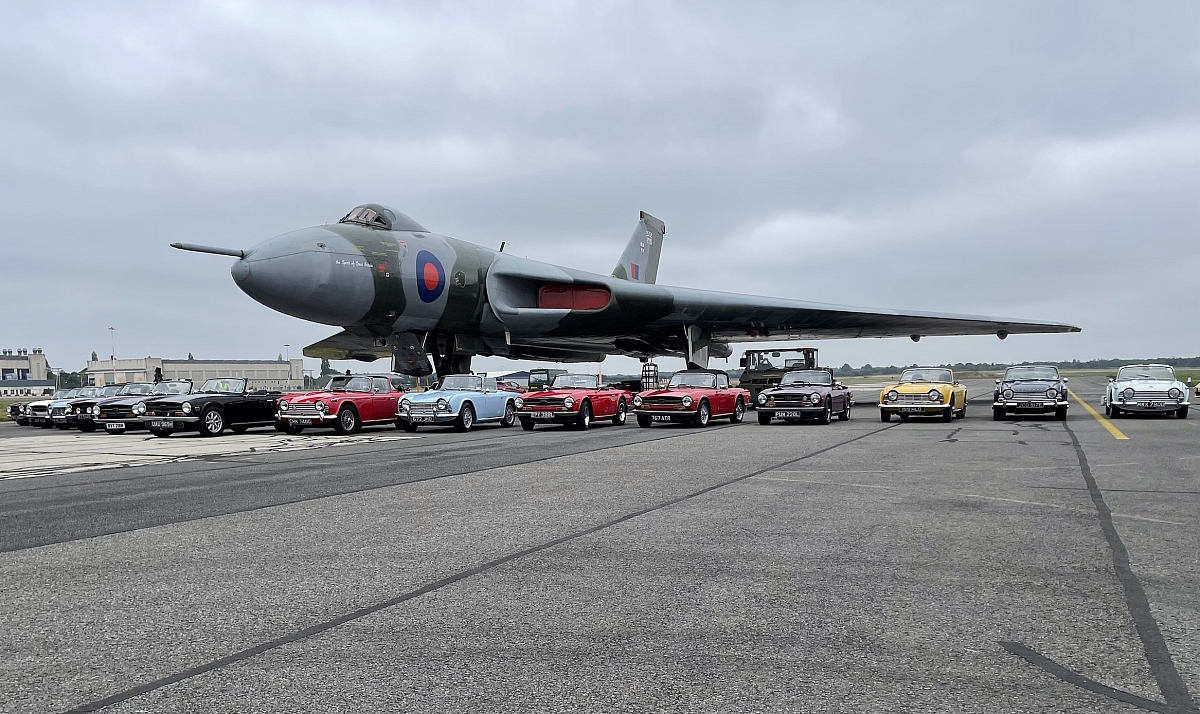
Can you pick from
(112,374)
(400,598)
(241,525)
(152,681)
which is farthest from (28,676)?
(112,374)

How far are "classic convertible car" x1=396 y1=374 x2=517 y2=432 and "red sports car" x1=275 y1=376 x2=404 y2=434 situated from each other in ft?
2.02

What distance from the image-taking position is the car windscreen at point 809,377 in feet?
73.5

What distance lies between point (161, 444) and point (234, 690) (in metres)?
16.6

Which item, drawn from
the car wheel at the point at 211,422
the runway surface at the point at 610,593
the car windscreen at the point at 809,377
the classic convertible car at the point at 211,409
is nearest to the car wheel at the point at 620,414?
the car windscreen at the point at 809,377

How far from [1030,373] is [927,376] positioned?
10.3ft

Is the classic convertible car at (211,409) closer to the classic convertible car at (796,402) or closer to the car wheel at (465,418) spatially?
the car wheel at (465,418)

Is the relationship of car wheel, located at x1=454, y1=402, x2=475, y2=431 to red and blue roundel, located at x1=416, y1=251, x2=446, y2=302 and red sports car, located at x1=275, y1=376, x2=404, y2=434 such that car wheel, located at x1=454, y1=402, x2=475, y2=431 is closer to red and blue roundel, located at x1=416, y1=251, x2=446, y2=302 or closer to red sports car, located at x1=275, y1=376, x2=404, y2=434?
red sports car, located at x1=275, y1=376, x2=404, y2=434

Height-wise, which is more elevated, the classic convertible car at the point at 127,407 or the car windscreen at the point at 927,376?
the car windscreen at the point at 927,376

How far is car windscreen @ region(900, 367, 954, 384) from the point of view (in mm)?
22234

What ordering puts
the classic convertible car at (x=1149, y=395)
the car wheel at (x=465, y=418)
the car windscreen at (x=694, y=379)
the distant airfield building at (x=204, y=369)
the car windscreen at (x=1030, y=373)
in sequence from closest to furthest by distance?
the classic convertible car at (x=1149, y=395), the car wheel at (x=465, y=418), the car windscreen at (x=694, y=379), the car windscreen at (x=1030, y=373), the distant airfield building at (x=204, y=369)

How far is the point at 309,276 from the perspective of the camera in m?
20.6

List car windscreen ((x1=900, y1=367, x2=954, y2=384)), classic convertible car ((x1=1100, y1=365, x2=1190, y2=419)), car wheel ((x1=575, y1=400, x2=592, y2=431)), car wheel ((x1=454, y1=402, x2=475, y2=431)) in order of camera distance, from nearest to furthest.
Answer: classic convertible car ((x1=1100, y1=365, x2=1190, y2=419)), car wheel ((x1=575, y1=400, x2=592, y2=431)), car wheel ((x1=454, y1=402, x2=475, y2=431)), car windscreen ((x1=900, y1=367, x2=954, y2=384))

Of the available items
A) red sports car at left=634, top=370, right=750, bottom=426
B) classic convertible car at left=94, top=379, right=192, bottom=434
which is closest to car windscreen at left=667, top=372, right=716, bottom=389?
red sports car at left=634, top=370, right=750, bottom=426

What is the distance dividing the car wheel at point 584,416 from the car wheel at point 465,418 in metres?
2.72
